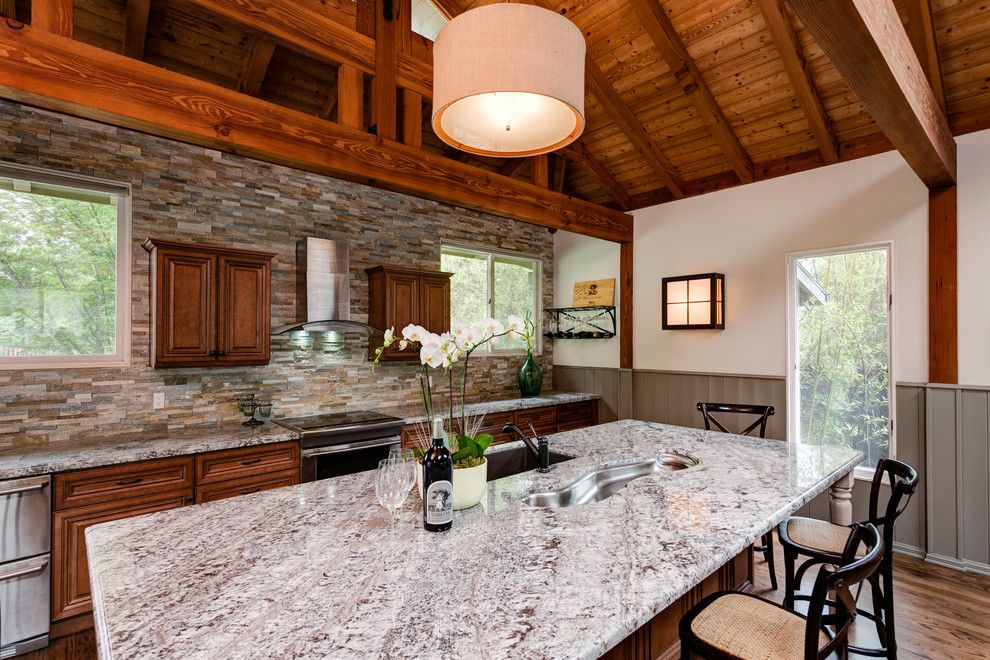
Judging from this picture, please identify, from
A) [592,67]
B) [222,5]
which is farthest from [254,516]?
[592,67]

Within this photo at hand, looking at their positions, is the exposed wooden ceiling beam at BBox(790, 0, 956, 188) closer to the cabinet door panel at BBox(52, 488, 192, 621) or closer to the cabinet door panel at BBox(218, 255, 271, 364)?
the cabinet door panel at BBox(218, 255, 271, 364)

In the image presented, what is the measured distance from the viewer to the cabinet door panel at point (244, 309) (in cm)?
328

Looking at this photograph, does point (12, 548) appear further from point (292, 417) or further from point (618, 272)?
point (618, 272)

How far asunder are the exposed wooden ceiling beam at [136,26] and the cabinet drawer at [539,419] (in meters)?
3.82

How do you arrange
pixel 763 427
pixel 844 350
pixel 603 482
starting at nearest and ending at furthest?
pixel 603 482 < pixel 763 427 < pixel 844 350

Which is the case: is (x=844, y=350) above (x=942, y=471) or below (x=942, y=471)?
above

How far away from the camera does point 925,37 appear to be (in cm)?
293

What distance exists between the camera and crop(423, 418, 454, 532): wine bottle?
4.70 ft

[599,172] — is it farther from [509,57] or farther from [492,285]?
[509,57]

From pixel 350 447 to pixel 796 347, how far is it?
141 inches

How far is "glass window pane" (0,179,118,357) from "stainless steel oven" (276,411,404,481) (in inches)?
53.6

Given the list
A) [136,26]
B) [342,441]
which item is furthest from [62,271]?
[342,441]

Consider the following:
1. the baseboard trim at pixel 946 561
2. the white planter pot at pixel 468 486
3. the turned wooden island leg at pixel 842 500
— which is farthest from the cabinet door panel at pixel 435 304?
the baseboard trim at pixel 946 561

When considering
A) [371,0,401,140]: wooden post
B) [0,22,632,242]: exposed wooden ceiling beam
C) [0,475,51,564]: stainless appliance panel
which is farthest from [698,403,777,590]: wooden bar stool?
[0,475,51,564]: stainless appliance panel
